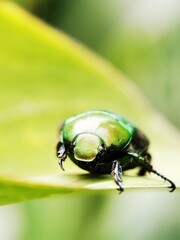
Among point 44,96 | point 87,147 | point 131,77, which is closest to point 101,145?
point 87,147

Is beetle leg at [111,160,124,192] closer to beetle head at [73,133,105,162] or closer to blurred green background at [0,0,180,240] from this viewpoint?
beetle head at [73,133,105,162]

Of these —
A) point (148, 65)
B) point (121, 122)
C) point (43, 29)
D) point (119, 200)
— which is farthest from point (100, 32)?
point (121, 122)

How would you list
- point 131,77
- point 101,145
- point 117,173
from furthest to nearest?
1. point 131,77
2. point 101,145
3. point 117,173

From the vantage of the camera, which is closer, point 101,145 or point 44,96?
point 101,145

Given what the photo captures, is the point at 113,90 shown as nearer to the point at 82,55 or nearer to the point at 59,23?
the point at 82,55

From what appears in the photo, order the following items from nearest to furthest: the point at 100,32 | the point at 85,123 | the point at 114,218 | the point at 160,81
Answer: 1. the point at 85,123
2. the point at 114,218
3. the point at 160,81
4. the point at 100,32

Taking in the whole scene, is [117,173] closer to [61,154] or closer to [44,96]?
[61,154]
